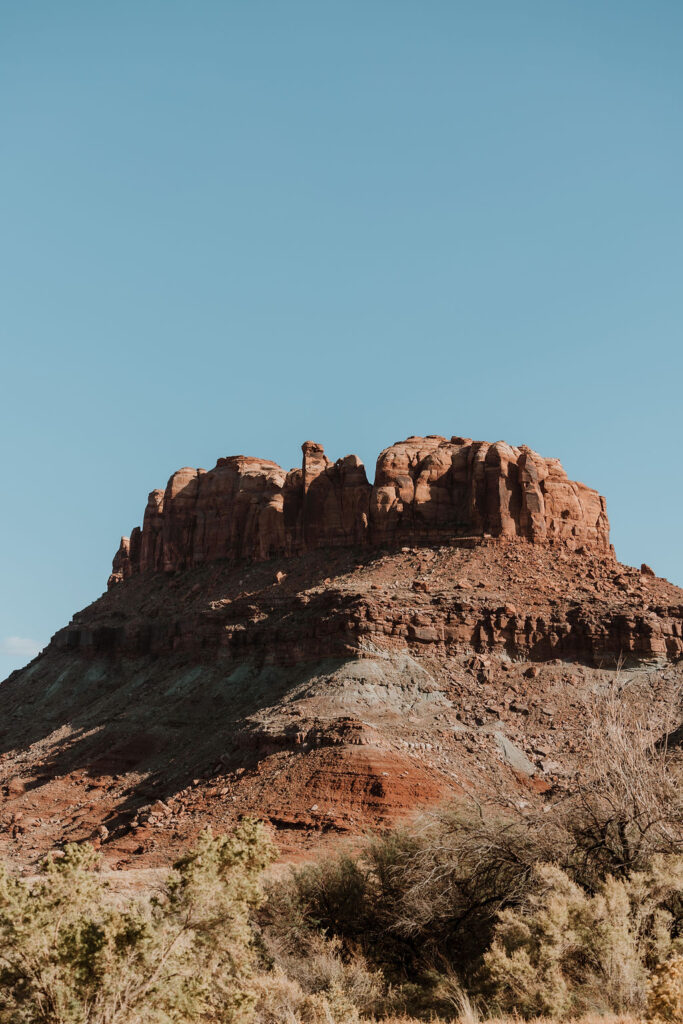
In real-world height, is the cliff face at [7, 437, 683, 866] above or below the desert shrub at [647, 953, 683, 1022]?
above

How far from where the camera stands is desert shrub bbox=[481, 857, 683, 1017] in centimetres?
1816

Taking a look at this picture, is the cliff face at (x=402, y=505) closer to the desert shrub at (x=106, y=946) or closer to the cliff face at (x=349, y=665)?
the cliff face at (x=349, y=665)

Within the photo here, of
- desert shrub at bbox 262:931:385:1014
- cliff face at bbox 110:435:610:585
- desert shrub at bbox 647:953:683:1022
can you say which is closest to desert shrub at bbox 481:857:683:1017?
desert shrub at bbox 262:931:385:1014

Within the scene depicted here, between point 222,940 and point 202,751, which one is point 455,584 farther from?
point 222,940

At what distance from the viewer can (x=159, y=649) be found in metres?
70.1

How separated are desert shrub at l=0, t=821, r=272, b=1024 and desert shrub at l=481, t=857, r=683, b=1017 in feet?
19.4

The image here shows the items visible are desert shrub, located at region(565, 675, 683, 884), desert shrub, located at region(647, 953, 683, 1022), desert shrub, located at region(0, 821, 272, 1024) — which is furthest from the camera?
desert shrub, located at region(565, 675, 683, 884)

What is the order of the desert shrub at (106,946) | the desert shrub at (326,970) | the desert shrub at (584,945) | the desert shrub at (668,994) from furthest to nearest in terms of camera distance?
the desert shrub at (326,970)
the desert shrub at (584,945)
the desert shrub at (106,946)
the desert shrub at (668,994)

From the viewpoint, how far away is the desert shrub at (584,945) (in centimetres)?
1816

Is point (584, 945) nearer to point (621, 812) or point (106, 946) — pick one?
point (621, 812)

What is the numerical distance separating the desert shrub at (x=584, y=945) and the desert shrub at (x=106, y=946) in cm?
590

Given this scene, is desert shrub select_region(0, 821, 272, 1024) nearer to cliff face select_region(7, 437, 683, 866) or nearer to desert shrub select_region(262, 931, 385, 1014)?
desert shrub select_region(262, 931, 385, 1014)

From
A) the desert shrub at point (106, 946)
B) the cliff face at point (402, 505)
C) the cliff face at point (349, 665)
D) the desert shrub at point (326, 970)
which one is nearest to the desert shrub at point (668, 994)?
the desert shrub at point (106, 946)

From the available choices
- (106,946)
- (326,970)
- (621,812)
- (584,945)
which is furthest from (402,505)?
(106,946)
